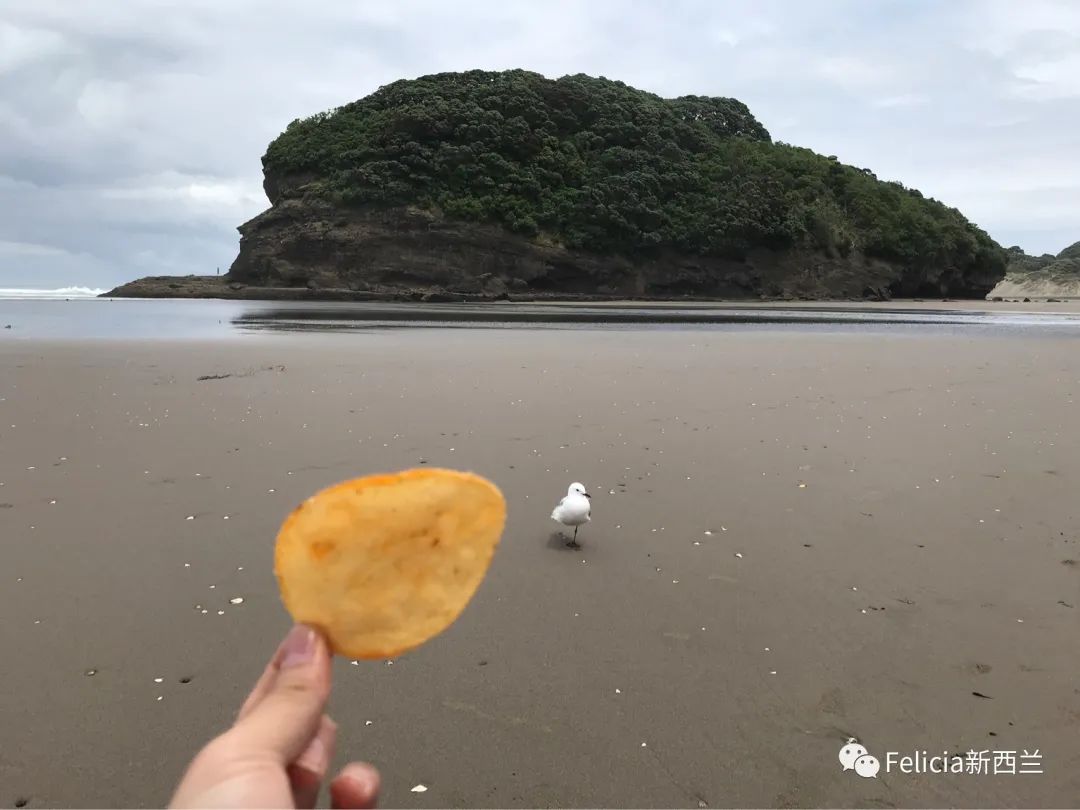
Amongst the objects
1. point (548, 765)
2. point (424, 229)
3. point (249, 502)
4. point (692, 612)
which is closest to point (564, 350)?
point (249, 502)

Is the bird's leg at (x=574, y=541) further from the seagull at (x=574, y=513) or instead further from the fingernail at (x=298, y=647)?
the fingernail at (x=298, y=647)

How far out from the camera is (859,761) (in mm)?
2352

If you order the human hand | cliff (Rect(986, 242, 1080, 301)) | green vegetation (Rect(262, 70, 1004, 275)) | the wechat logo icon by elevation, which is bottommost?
the wechat logo icon

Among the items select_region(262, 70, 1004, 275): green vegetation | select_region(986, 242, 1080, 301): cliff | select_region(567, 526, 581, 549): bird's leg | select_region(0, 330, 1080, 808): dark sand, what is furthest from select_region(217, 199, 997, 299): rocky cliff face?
select_region(567, 526, 581, 549): bird's leg

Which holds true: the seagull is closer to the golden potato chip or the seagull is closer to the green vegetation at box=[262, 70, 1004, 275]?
the golden potato chip

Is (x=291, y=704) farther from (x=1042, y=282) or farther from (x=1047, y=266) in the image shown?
(x=1047, y=266)

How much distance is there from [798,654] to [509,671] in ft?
3.89

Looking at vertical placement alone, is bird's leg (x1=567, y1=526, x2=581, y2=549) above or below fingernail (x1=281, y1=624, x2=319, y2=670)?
below

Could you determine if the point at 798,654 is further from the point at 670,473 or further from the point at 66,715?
the point at 66,715

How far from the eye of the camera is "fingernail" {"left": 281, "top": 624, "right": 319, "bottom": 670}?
1382 millimetres

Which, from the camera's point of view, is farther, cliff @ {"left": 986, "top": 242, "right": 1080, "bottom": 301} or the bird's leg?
cliff @ {"left": 986, "top": 242, "right": 1080, "bottom": 301}

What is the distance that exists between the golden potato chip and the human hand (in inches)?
3.0

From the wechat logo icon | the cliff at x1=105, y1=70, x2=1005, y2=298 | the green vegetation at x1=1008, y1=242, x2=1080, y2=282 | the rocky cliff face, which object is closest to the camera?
the wechat logo icon

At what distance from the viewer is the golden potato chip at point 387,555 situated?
1455mm
